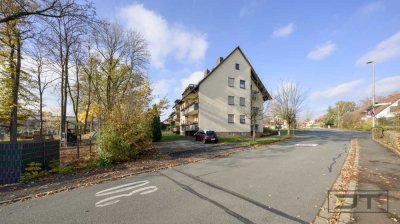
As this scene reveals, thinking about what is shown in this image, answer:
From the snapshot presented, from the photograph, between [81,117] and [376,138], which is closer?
[376,138]

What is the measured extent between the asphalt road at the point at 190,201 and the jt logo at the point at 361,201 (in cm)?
42

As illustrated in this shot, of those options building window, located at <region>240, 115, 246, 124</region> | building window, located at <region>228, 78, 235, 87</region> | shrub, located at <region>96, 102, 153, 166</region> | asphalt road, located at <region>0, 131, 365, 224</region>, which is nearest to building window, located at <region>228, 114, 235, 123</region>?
building window, located at <region>240, 115, 246, 124</region>

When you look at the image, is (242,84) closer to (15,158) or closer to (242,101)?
(242,101)

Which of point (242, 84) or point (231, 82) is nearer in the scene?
point (231, 82)

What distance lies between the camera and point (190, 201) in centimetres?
586

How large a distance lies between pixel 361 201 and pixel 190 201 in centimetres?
413

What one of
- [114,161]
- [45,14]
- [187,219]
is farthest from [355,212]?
[45,14]

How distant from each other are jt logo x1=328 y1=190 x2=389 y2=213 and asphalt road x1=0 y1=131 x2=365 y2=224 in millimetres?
421

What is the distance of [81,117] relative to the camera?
48.9m

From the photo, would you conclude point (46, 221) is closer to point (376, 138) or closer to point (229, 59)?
point (376, 138)

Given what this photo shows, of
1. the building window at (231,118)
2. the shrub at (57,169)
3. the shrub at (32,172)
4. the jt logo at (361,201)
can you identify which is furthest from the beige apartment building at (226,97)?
the jt logo at (361,201)

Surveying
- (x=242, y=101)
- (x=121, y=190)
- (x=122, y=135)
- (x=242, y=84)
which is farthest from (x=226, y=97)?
(x=121, y=190)

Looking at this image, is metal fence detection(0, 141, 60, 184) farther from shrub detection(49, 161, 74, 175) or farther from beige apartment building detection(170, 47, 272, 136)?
beige apartment building detection(170, 47, 272, 136)

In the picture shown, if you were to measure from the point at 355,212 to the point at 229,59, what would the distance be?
30.8 meters
